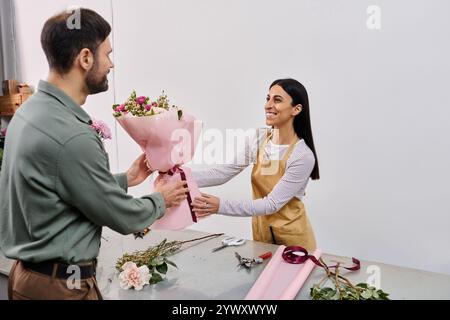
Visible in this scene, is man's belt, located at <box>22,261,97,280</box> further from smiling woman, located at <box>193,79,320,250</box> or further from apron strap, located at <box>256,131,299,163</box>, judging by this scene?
apron strap, located at <box>256,131,299,163</box>

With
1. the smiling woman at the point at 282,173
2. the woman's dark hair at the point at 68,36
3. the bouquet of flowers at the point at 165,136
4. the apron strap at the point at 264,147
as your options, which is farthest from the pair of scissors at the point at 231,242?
the woman's dark hair at the point at 68,36

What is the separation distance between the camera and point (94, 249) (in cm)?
115

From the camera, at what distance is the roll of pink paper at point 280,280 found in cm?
124

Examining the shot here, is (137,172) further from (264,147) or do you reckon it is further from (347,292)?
(347,292)

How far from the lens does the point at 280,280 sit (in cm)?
133

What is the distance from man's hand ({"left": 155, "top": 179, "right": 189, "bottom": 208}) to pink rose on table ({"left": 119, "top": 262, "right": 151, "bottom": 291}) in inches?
8.9

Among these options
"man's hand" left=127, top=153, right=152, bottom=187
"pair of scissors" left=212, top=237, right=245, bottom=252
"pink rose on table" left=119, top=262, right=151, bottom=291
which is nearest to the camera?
"pink rose on table" left=119, top=262, right=151, bottom=291

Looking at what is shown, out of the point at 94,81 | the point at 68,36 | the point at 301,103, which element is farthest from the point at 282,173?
the point at 68,36

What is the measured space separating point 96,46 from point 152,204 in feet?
1.59

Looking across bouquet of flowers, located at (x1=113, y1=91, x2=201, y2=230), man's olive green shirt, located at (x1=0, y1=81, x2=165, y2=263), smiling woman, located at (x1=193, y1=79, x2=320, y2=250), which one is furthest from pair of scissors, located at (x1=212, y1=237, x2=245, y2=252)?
man's olive green shirt, located at (x1=0, y1=81, x2=165, y2=263)

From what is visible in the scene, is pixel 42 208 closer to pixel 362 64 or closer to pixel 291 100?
pixel 291 100

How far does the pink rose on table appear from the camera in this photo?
4.32 ft

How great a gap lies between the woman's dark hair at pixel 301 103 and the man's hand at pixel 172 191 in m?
0.59
